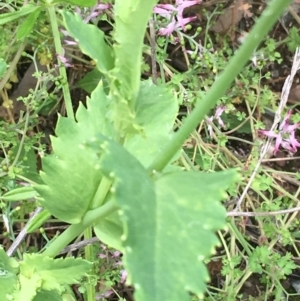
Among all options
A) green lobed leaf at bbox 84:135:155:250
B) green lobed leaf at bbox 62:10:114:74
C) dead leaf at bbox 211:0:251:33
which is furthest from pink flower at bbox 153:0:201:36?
green lobed leaf at bbox 84:135:155:250

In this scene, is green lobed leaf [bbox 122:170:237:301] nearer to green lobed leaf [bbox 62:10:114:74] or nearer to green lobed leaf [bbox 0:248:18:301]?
green lobed leaf [bbox 62:10:114:74]

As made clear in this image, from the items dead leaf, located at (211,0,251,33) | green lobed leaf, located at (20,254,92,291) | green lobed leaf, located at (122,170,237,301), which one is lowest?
green lobed leaf, located at (20,254,92,291)

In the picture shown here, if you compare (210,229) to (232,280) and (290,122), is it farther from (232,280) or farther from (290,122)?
(290,122)

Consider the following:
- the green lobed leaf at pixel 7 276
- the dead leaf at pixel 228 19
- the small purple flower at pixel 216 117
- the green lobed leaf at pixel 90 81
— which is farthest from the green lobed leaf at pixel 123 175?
the dead leaf at pixel 228 19

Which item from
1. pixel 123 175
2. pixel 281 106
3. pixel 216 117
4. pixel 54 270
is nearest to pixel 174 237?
pixel 123 175

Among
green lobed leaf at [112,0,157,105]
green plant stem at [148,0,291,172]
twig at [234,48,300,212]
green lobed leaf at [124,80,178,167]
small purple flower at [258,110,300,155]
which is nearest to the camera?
green plant stem at [148,0,291,172]

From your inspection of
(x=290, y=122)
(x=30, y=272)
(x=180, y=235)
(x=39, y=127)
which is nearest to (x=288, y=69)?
(x=290, y=122)

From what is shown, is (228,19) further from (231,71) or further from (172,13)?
(231,71)

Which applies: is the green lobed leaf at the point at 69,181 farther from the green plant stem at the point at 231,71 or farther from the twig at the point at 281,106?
Answer: the twig at the point at 281,106
